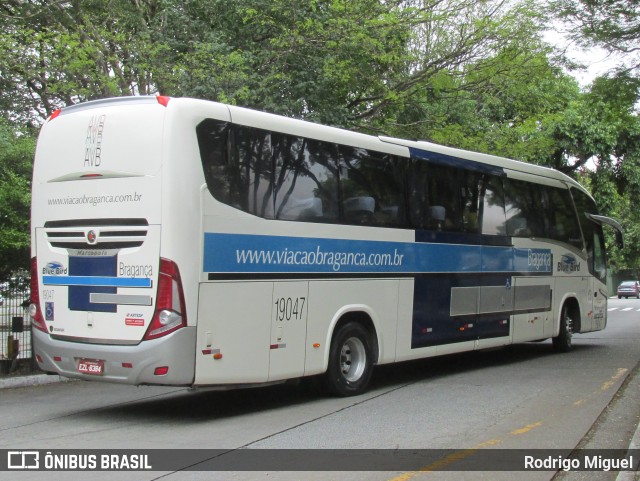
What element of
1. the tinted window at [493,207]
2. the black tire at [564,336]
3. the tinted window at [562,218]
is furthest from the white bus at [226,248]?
the black tire at [564,336]

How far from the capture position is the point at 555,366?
13.4 meters

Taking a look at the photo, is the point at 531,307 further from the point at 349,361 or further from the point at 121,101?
the point at 121,101

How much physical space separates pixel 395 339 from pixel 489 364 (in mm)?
3721

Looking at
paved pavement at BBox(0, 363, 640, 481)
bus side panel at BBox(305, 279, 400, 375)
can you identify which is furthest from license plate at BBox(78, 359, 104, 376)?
paved pavement at BBox(0, 363, 640, 481)

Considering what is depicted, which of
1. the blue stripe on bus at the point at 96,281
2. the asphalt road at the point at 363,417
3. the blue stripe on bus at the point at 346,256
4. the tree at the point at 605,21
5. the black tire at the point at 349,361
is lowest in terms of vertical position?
the asphalt road at the point at 363,417

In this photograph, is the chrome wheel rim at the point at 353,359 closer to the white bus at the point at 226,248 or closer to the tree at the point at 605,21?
the white bus at the point at 226,248

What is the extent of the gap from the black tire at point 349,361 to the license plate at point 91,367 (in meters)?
3.00

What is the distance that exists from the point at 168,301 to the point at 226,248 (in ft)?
2.99

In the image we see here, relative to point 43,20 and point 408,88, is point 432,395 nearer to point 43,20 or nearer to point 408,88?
point 408,88

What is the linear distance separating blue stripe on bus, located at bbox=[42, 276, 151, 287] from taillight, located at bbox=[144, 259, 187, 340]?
21 cm

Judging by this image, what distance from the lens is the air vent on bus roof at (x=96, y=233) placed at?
26.8 feet

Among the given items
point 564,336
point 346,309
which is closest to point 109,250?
point 346,309

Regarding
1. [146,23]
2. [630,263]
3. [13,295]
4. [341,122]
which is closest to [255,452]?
[13,295]

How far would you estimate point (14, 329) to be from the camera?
41.3 feet
